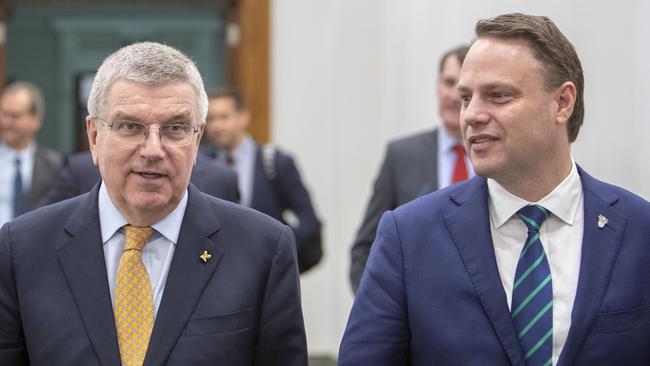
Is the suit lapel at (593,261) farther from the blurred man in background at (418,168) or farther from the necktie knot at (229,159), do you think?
the necktie knot at (229,159)

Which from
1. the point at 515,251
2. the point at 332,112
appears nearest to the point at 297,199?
the point at 332,112

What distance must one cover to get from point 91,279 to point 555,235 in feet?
4.02

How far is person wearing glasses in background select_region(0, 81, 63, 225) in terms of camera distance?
7.66 meters

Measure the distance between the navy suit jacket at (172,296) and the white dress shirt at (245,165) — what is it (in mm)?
3940

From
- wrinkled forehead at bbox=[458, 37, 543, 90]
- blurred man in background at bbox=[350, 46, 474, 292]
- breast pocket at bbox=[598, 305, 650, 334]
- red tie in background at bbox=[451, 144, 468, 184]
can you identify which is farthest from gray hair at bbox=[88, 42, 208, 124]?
red tie in background at bbox=[451, 144, 468, 184]

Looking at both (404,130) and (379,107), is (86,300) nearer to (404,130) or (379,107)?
(404,130)

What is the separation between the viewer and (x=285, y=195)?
7.32 m

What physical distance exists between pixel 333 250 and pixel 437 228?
23.7 ft

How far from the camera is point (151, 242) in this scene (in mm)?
3314

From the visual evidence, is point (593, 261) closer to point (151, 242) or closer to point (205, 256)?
point (205, 256)

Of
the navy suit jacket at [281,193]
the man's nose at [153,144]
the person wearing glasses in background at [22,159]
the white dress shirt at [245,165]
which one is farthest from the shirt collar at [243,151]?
the man's nose at [153,144]

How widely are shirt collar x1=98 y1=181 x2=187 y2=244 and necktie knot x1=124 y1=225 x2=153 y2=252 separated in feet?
0.07

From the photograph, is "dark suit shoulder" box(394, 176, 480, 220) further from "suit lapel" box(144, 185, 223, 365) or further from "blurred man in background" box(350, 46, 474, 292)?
"blurred man in background" box(350, 46, 474, 292)

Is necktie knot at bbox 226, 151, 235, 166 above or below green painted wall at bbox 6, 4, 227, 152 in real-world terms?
above
